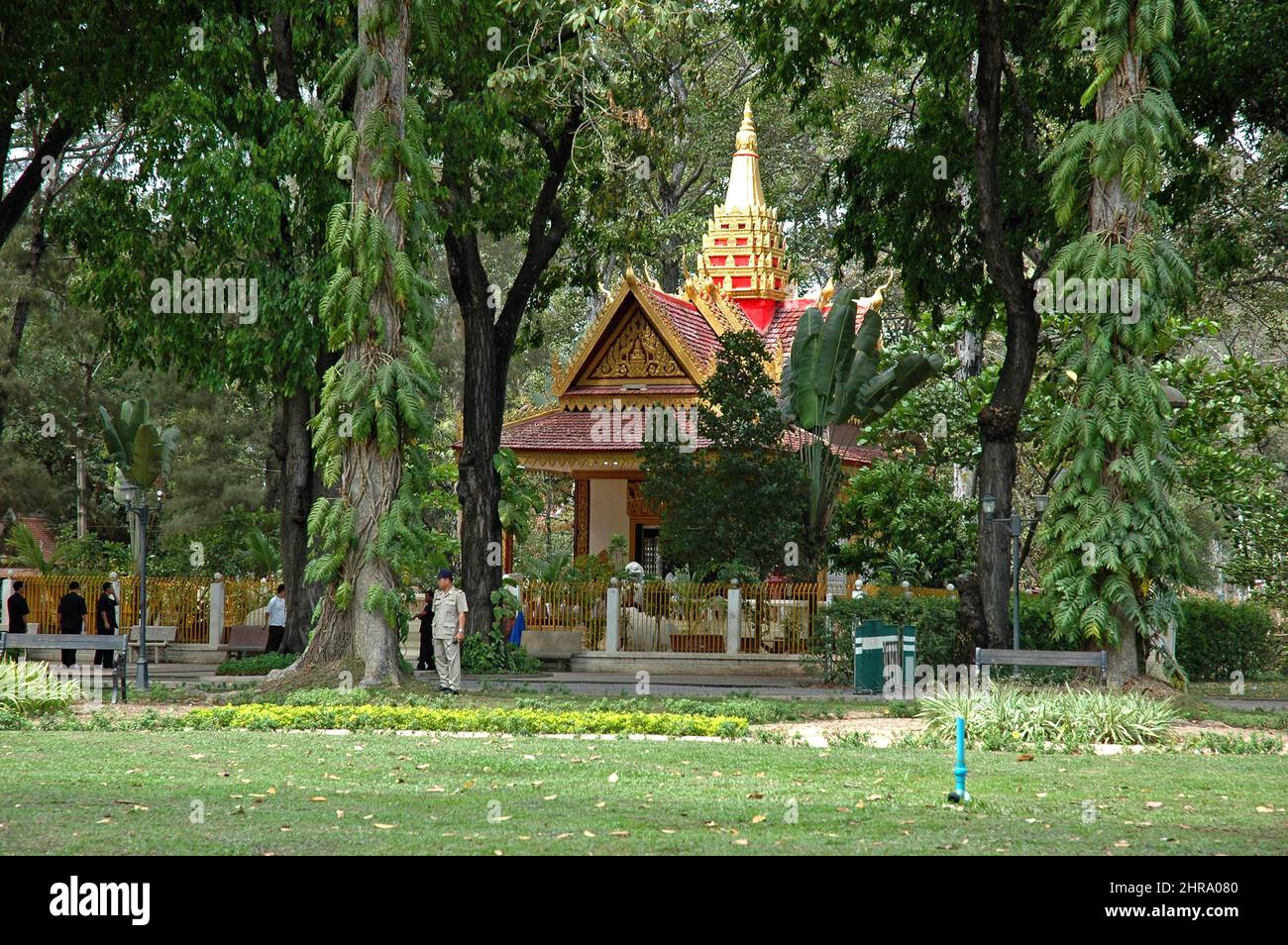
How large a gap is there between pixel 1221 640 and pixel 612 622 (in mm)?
10984

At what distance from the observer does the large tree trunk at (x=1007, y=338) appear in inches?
770

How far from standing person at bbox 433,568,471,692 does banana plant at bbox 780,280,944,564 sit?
32.0 feet

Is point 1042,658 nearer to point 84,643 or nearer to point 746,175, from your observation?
point 84,643

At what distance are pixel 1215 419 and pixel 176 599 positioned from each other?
21223 millimetres

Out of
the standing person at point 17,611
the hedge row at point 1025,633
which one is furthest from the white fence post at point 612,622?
the standing person at point 17,611

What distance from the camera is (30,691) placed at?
15922mm

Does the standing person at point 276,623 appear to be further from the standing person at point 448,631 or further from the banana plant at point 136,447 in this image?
the standing person at point 448,631

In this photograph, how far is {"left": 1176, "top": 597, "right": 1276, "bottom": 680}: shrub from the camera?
998 inches

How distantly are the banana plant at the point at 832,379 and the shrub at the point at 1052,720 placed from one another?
12.1m

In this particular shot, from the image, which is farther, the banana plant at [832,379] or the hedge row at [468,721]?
the banana plant at [832,379]

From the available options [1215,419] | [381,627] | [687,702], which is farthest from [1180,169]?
[381,627]

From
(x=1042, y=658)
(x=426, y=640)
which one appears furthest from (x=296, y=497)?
(x=1042, y=658)

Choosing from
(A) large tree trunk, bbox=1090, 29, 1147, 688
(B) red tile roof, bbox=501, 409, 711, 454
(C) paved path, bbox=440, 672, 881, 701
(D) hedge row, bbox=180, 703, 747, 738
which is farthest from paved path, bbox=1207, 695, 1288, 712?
(B) red tile roof, bbox=501, 409, 711, 454

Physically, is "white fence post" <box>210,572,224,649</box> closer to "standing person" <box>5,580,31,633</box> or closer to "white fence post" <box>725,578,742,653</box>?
"standing person" <box>5,580,31,633</box>
